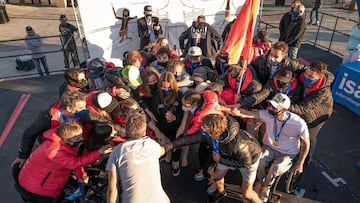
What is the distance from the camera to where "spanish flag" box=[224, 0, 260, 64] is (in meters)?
4.68

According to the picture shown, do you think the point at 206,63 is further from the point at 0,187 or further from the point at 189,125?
the point at 0,187

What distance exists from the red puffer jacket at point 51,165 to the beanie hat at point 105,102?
2.14ft

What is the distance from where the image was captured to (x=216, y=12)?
9156mm

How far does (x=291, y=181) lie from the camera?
14.7ft

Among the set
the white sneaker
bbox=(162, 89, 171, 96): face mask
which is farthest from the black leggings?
bbox=(162, 89, 171, 96): face mask

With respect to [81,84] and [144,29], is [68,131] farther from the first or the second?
[144,29]

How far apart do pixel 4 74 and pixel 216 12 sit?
6980 mm

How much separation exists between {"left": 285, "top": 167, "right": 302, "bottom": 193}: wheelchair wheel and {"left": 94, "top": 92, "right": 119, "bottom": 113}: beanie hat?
2.71 m

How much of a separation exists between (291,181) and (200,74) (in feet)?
7.39

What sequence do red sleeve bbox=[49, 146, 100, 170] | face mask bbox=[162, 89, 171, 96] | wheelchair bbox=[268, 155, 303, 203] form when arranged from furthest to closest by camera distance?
face mask bbox=[162, 89, 171, 96]
wheelchair bbox=[268, 155, 303, 203]
red sleeve bbox=[49, 146, 100, 170]

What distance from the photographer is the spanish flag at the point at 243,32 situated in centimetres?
468

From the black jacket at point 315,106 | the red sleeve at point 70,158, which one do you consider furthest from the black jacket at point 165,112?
the black jacket at point 315,106

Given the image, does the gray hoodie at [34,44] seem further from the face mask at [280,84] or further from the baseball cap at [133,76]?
the face mask at [280,84]

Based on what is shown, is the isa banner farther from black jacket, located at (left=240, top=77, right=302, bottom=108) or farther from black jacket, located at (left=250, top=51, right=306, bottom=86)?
black jacket, located at (left=240, top=77, right=302, bottom=108)
